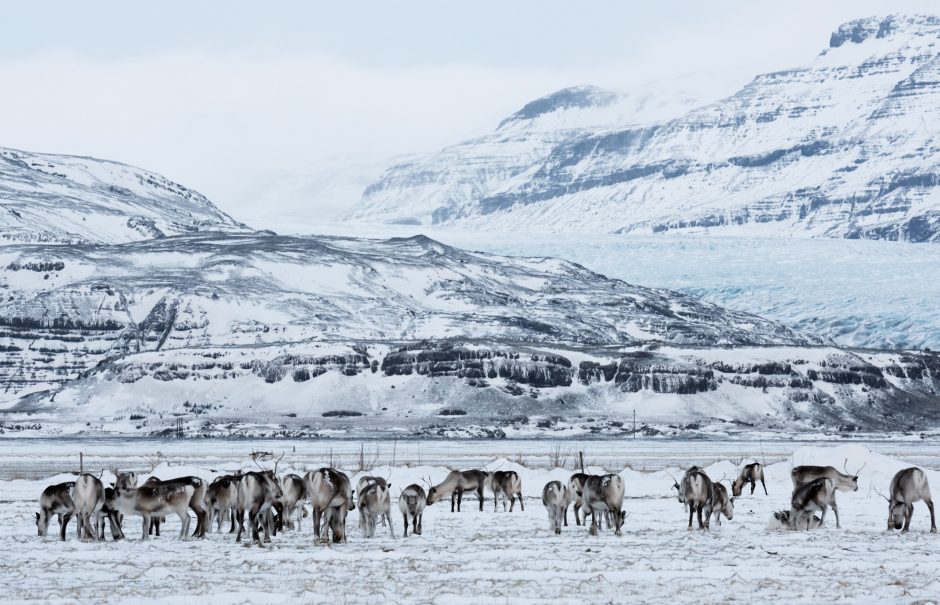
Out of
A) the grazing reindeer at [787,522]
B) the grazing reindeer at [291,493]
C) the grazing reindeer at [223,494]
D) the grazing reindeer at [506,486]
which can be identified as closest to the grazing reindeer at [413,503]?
the grazing reindeer at [291,493]

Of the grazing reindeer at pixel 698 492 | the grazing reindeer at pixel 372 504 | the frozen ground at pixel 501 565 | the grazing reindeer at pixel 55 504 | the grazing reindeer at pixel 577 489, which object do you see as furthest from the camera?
the grazing reindeer at pixel 577 489

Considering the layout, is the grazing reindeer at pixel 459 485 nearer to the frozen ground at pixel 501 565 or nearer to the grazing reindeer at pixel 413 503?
the frozen ground at pixel 501 565

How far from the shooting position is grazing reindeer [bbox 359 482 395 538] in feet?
131

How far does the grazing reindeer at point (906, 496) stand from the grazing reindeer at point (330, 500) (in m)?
15.2

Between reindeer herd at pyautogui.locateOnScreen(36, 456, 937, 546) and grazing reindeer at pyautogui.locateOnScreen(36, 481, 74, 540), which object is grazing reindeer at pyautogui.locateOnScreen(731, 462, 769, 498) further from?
grazing reindeer at pyautogui.locateOnScreen(36, 481, 74, 540)

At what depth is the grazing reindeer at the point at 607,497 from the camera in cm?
4066

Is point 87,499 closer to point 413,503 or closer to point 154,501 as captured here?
point 154,501

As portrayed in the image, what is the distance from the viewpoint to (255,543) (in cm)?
3850

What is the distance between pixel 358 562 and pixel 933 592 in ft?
41.8

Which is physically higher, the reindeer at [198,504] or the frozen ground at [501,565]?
the reindeer at [198,504]

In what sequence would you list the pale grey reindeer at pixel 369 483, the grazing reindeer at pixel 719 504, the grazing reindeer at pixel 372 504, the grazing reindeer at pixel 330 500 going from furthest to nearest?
the grazing reindeer at pixel 719 504 → the pale grey reindeer at pixel 369 483 → the grazing reindeer at pixel 372 504 → the grazing reindeer at pixel 330 500

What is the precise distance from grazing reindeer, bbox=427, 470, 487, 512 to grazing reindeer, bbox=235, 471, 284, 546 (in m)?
14.1

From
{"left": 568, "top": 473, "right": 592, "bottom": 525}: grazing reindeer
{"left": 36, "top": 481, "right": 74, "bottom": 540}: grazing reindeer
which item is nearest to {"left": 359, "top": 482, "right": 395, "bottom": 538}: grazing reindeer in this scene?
{"left": 568, "top": 473, "right": 592, "bottom": 525}: grazing reindeer

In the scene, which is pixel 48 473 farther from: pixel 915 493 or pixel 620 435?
pixel 620 435
